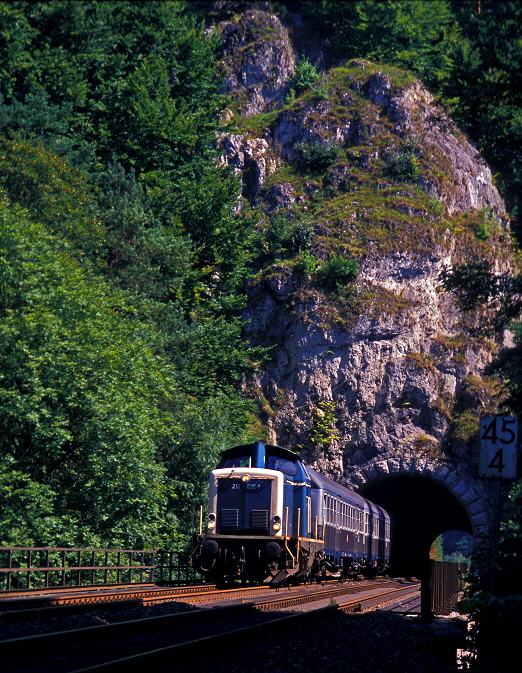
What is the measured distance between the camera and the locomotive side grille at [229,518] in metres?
22.8

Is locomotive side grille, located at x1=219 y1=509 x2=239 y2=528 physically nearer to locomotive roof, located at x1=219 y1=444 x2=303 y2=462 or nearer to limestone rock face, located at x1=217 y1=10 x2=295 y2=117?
locomotive roof, located at x1=219 y1=444 x2=303 y2=462

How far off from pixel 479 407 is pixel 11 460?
31.7 meters

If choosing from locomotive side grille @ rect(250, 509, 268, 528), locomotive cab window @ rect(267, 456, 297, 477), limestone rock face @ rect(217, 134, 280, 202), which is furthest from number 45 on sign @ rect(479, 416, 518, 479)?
limestone rock face @ rect(217, 134, 280, 202)

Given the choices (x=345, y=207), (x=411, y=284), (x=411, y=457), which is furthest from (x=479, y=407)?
(x=345, y=207)

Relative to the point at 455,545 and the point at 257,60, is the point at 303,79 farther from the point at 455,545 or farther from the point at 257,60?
the point at 455,545

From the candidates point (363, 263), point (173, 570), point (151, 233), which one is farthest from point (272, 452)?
point (363, 263)

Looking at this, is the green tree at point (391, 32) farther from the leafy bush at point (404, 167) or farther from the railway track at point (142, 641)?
the railway track at point (142, 641)

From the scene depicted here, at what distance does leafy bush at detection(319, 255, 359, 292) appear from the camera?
51.0 metres

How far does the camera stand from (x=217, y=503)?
23188 millimetres

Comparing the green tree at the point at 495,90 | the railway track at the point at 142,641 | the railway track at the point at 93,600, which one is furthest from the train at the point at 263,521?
the green tree at the point at 495,90

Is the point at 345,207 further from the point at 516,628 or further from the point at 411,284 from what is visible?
the point at 516,628

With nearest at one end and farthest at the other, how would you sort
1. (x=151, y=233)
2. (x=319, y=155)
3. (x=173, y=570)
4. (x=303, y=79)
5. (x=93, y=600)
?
(x=93, y=600) → (x=173, y=570) → (x=151, y=233) → (x=319, y=155) → (x=303, y=79)

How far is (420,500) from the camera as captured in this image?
5697 cm

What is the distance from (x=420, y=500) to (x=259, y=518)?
3683 centimetres
